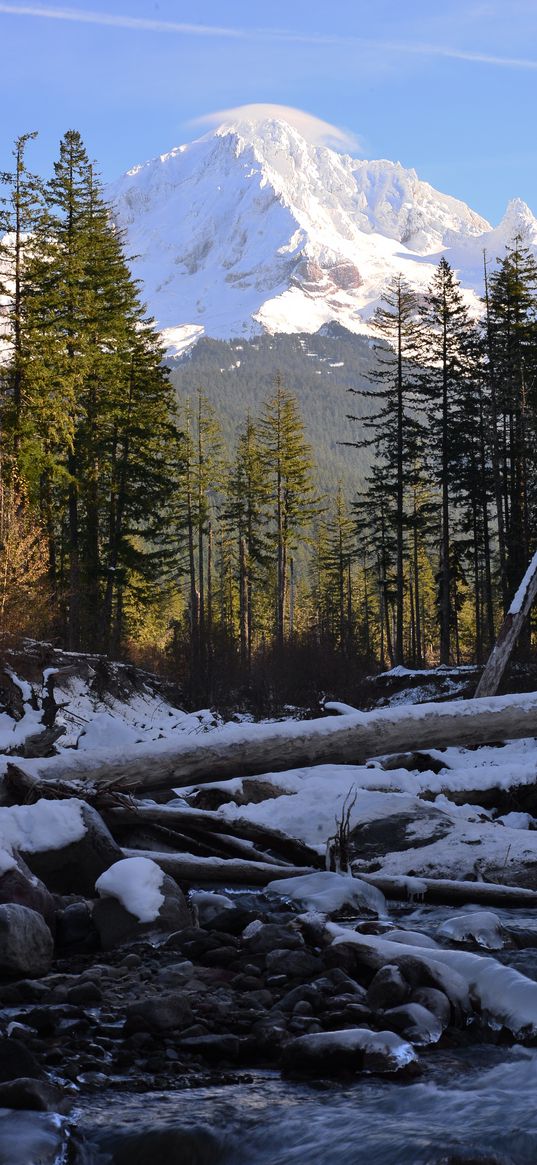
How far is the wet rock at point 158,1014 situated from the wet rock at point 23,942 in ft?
2.87

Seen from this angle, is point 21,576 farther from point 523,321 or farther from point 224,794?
point 523,321

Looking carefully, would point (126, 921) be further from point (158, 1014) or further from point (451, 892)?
point (451, 892)

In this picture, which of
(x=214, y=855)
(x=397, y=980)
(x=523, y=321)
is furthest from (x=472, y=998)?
(x=523, y=321)

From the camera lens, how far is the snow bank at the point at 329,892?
6035mm

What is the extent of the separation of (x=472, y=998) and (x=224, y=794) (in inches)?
172

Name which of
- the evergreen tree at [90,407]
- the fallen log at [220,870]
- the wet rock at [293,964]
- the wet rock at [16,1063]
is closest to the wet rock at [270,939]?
the wet rock at [293,964]

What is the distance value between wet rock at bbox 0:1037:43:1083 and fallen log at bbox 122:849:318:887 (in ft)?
9.52

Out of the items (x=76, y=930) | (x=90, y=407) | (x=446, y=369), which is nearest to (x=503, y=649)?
(x=76, y=930)

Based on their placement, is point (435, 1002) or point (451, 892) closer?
point (435, 1002)

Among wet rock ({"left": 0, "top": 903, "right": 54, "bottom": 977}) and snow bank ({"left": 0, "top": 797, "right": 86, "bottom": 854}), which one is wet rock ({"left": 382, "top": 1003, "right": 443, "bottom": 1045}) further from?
snow bank ({"left": 0, "top": 797, "right": 86, "bottom": 854})

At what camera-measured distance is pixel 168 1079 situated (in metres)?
3.69

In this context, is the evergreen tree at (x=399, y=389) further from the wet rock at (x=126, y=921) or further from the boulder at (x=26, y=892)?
the boulder at (x=26, y=892)

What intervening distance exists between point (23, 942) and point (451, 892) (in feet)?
9.41

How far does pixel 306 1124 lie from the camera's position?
11.2 feet
